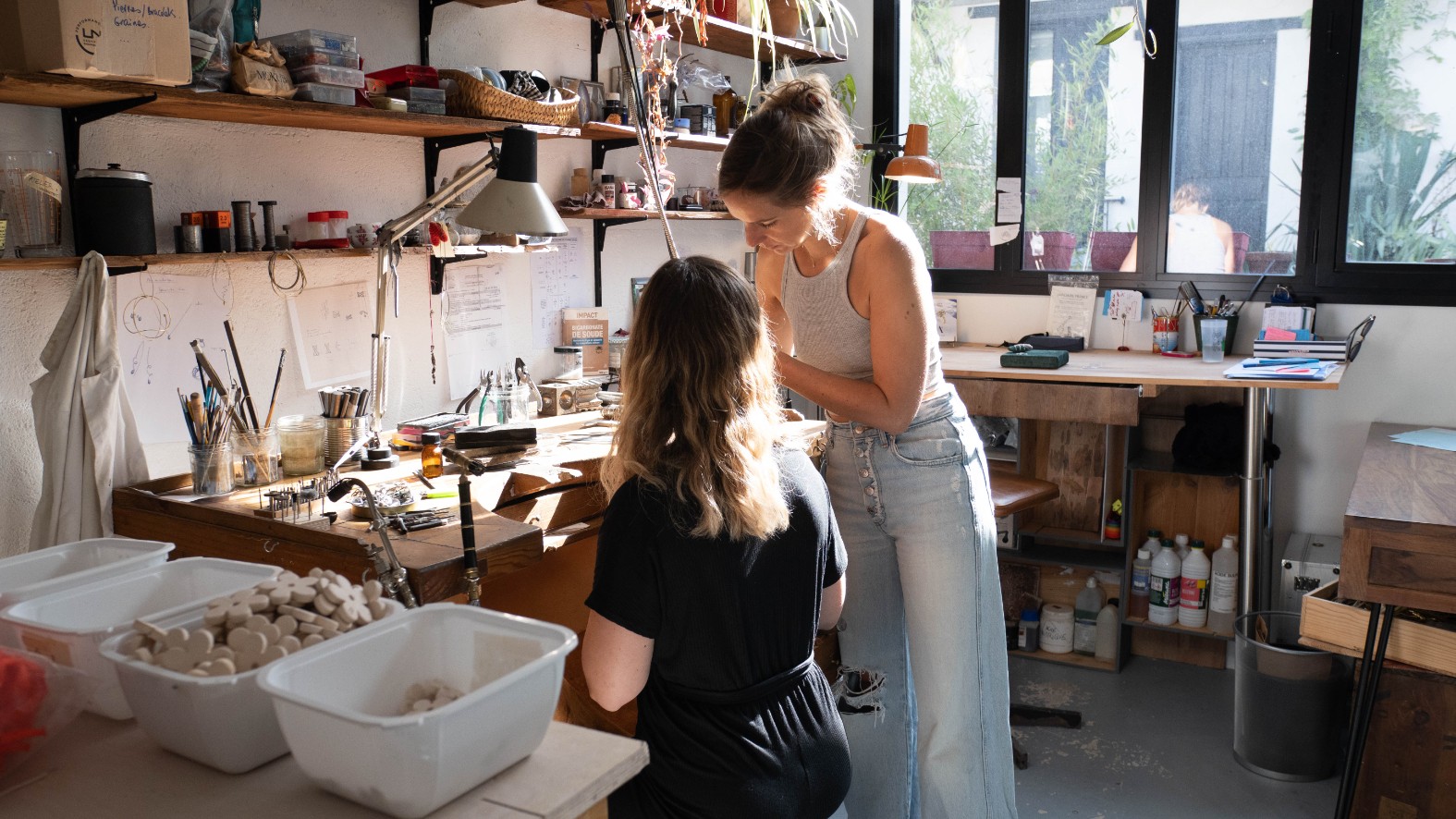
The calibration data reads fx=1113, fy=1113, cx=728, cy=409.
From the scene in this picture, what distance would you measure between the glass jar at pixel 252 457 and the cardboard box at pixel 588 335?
3.99 feet

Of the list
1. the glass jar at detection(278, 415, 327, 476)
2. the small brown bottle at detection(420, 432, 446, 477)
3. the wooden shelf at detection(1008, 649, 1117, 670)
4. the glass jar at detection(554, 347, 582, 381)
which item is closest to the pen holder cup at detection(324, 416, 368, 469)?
the glass jar at detection(278, 415, 327, 476)

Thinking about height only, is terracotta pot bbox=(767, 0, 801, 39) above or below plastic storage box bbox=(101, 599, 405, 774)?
above

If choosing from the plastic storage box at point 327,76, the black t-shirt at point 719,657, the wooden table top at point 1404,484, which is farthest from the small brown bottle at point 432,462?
the wooden table top at point 1404,484

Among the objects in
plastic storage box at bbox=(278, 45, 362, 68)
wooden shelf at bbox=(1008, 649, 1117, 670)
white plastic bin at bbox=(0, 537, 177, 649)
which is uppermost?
plastic storage box at bbox=(278, 45, 362, 68)

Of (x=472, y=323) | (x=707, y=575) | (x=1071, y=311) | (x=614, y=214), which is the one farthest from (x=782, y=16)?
(x=707, y=575)

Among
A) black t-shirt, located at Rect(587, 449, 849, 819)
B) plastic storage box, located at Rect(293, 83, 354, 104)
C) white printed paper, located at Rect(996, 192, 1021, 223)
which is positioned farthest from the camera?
white printed paper, located at Rect(996, 192, 1021, 223)

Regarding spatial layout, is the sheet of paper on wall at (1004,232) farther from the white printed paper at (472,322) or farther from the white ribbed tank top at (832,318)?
the white ribbed tank top at (832,318)

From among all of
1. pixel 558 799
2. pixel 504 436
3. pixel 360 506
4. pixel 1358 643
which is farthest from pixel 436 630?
pixel 1358 643

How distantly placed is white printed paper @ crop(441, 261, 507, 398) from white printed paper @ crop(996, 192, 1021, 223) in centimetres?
191

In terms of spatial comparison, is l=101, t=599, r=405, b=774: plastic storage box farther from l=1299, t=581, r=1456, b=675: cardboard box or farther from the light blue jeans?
l=1299, t=581, r=1456, b=675: cardboard box

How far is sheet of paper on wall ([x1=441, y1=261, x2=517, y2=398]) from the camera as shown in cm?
300

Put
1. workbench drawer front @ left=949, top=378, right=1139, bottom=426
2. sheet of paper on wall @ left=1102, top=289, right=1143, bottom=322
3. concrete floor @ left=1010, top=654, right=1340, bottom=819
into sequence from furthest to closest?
sheet of paper on wall @ left=1102, top=289, right=1143, bottom=322
workbench drawer front @ left=949, top=378, right=1139, bottom=426
concrete floor @ left=1010, top=654, right=1340, bottom=819

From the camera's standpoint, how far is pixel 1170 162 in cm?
376

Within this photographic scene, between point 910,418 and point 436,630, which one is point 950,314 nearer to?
point 910,418
